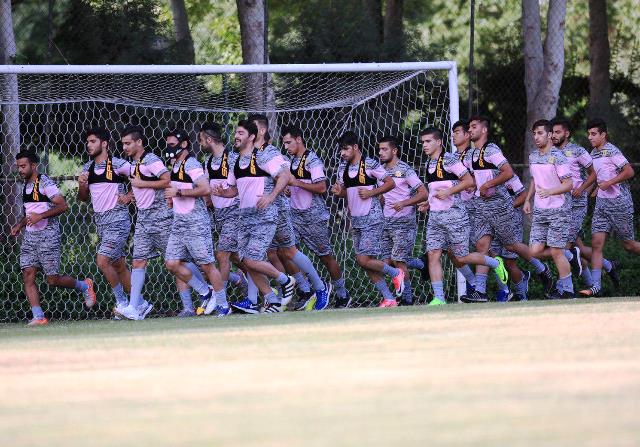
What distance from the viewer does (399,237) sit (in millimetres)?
15312

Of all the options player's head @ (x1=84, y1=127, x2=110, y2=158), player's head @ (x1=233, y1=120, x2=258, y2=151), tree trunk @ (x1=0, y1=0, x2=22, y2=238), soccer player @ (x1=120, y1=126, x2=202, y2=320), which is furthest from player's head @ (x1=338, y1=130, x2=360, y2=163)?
tree trunk @ (x1=0, y1=0, x2=22, y2=238)

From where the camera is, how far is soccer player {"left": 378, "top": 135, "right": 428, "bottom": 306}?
15.1m

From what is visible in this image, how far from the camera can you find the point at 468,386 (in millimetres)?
6242

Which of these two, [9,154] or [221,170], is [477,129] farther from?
[9,154]

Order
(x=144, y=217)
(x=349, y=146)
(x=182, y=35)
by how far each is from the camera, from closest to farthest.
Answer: (x=144, y=217)
(x=349, y=146)
(x=182, y=35)

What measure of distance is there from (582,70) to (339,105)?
8.36 m

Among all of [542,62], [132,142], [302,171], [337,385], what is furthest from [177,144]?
[337,385]

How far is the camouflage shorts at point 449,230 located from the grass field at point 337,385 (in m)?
3.84

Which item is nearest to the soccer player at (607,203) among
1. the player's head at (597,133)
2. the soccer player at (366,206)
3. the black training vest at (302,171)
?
the player's head at (597,133)

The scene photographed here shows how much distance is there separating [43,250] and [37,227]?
0.79 ft

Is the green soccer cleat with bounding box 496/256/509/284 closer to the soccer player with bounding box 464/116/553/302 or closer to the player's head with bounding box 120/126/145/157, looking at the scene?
the soccer player with bounding box 464/116/553/302

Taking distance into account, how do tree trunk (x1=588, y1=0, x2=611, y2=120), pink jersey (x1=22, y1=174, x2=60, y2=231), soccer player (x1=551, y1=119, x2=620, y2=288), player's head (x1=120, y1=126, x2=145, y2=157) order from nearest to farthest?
player's head (x1=120, y1=126, x2=145, y2=157)
pink jersey (x1=22, y1=174, x2=60, y2=231)
soccer player (x1=551, y1=119, x2=620, y2=288)
tree trunk (x1=588, y1=0, x2=611, y2=120)

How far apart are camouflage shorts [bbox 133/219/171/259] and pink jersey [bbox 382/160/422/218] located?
2472 mm

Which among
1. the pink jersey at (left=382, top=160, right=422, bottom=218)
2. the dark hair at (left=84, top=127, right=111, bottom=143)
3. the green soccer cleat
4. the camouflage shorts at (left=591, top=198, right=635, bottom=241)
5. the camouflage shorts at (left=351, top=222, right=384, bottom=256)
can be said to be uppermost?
the dark hair at (left=84, top=127, right=111, bottom=143)
